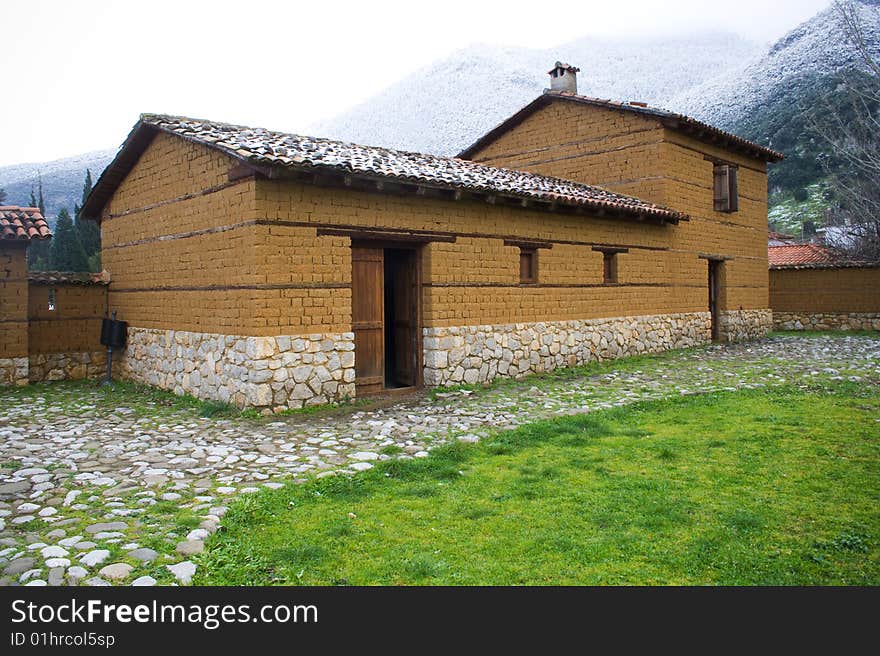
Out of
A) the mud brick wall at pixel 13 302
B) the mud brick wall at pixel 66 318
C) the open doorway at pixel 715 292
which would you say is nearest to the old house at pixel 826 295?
the open doorway at pixel 715 292

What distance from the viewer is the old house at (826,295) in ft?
72.1

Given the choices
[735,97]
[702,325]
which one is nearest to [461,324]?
[702,325]

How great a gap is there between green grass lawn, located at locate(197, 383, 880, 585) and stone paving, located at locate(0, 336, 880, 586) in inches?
16.0

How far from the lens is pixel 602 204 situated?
43.8ft

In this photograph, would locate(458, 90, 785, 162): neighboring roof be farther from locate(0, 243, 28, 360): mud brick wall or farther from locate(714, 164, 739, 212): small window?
locate(0, 243, 28, 360): mud brick wall

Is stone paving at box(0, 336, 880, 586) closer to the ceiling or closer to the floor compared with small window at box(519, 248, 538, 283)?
closer to the floor

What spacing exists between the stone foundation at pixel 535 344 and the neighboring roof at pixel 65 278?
22.4 feet

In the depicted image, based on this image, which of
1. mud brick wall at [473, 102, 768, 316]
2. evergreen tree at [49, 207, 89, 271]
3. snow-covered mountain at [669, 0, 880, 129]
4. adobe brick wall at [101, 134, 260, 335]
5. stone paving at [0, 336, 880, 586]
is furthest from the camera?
snow-covered mountain at [669, 0, 880, 129]

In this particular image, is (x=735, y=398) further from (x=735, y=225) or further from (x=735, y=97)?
(x=735, y=97)

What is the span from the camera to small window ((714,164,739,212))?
17.8 meters

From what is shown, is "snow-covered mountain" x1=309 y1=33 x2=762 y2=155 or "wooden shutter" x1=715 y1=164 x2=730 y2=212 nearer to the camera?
"wooden shutter" x1=715 y1=164 x2=730 y2=212

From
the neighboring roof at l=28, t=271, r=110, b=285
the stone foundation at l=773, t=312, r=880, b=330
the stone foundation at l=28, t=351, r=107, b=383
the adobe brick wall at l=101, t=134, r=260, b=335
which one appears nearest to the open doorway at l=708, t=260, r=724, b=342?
the stone foundation at l=773, t=312, r=880, b=330

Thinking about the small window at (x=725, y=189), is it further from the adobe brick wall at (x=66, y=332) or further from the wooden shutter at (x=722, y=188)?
the adobe brick wall at (x=66, y=332)

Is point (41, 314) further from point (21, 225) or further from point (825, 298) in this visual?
point (825, 298)
